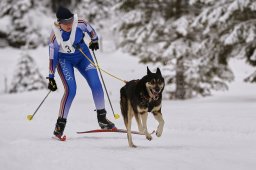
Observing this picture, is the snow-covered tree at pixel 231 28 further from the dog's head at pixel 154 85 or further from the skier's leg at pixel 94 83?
the dog's head at pixel 154 85

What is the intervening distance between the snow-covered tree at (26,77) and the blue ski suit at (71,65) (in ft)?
62.1

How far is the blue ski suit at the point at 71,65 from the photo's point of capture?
8.01m

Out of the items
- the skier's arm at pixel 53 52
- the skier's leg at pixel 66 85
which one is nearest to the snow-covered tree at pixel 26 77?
the skier's leg at pixel 66 85

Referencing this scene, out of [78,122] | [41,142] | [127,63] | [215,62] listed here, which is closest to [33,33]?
[127,63]

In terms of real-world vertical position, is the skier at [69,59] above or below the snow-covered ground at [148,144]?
above

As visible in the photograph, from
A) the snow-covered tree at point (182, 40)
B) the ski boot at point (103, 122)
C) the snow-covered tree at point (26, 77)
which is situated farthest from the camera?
the snow-covered tree at point (26, 77)

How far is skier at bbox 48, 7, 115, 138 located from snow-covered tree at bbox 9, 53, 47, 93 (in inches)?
745

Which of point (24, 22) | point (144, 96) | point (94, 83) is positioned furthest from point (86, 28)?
point (24, 22)

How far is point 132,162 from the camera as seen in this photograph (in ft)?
18.7

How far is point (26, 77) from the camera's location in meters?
27.0

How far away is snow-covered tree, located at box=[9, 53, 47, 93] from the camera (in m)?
26.8

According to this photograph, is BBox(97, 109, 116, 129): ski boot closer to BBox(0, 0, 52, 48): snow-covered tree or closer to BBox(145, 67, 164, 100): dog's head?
BBox(145, 67, 164, 100): dog's head

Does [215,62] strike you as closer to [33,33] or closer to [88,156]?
[88,156]

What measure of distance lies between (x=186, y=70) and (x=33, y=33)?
20.9 meters
